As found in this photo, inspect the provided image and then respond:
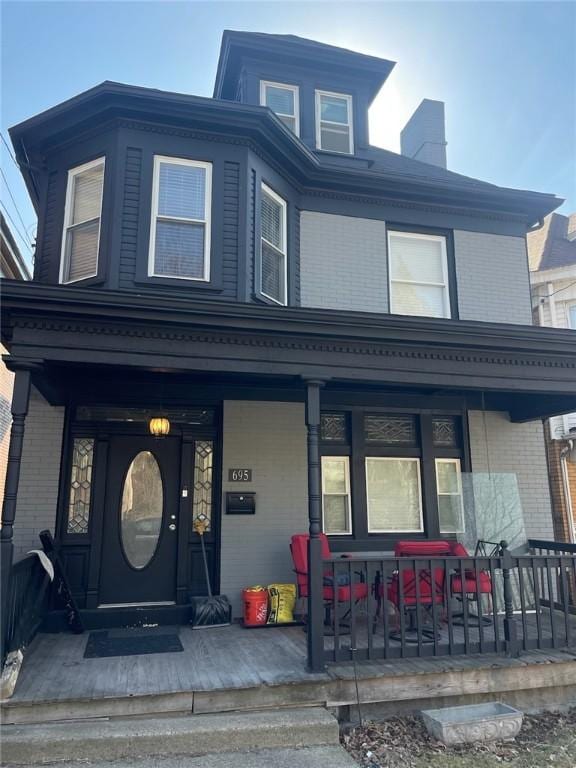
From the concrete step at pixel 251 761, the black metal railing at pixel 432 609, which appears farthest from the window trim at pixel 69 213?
the concrete step at pixel 251 761

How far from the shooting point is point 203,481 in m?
6.25

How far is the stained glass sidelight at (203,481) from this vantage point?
20.3ft

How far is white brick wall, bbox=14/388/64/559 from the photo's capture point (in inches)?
221

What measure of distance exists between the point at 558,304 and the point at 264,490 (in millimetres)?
10247

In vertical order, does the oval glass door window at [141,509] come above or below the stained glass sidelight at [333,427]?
below

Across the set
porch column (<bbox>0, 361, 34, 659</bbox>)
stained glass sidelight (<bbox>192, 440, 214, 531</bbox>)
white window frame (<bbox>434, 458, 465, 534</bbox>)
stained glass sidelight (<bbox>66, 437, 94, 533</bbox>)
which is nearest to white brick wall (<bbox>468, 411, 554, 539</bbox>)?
white window frame (<bbox>434, 458, 465, 534</bbox>)

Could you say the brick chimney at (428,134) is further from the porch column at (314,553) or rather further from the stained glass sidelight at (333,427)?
the porch column at (314,553)

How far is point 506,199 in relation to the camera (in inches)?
297

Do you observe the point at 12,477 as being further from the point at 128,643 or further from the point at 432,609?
the point at 432,609

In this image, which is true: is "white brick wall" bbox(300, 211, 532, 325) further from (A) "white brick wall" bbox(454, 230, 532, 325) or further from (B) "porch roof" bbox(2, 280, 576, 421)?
(B) "porch roof" bbox(2, 280, 576, 421)

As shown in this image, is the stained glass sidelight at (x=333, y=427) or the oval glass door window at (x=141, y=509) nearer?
the oval glass door window at (x=141, y=509)

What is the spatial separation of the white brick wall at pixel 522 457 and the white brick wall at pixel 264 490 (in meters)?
2.36

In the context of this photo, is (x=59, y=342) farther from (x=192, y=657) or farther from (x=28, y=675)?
(x=192, y=657)

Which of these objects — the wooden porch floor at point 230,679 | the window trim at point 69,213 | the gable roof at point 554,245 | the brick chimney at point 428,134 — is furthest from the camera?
the gable roof at point 554,245
